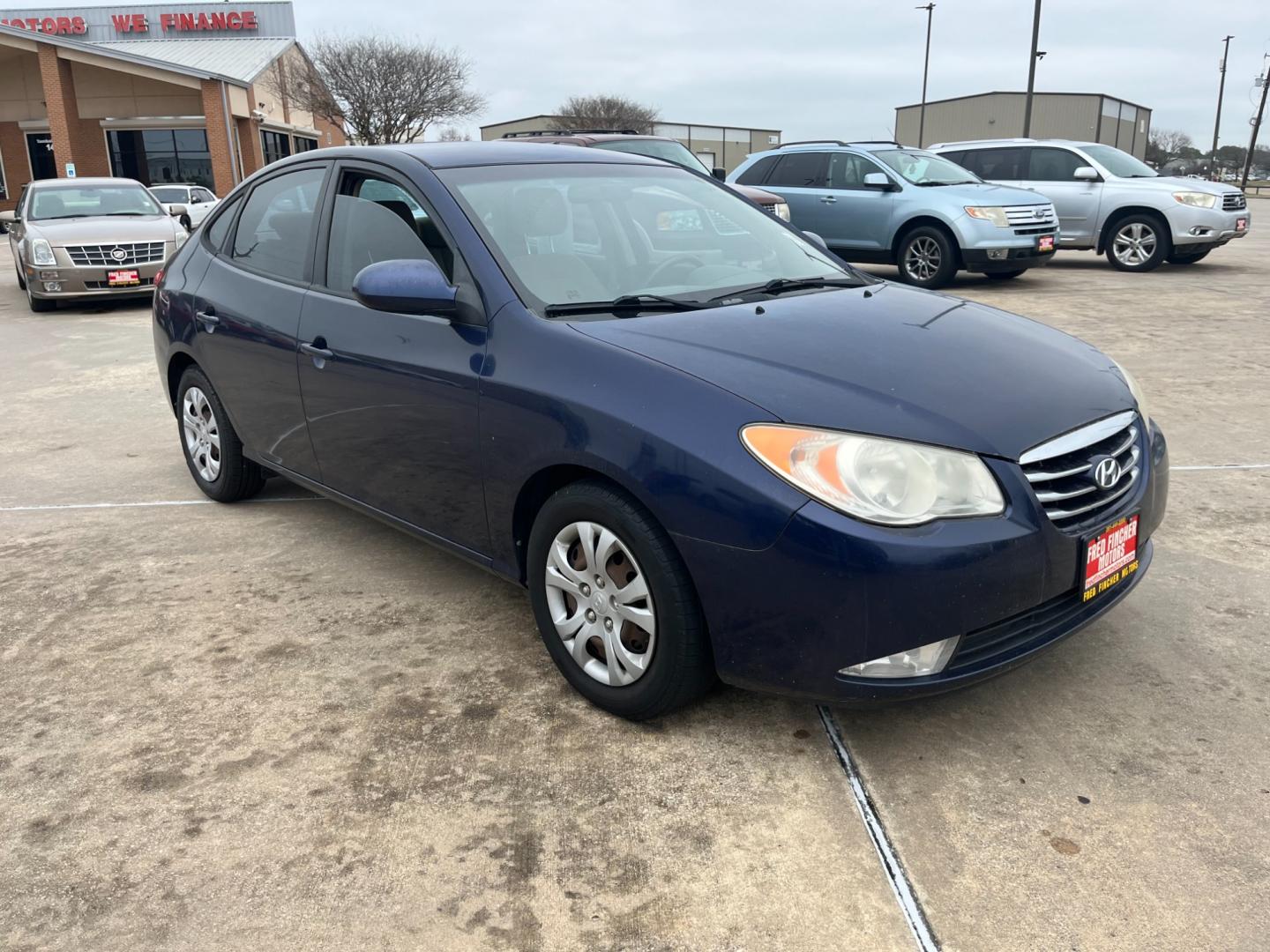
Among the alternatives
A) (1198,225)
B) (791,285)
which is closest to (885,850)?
(791,285)

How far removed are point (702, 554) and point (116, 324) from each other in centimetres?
1063

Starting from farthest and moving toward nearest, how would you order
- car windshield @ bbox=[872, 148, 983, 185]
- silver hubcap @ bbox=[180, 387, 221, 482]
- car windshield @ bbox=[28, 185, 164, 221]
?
car windshield @ bbox=[28, 185, 164, 221] < car windshield @ bbox=[872, 148, 983, 185] < silver hubcap @ bbox=[180, 387, 221, 482]

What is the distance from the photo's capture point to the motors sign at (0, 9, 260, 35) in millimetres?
45625

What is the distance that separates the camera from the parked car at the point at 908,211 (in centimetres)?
1159

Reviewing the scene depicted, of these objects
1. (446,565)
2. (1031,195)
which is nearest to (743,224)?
(446,565)

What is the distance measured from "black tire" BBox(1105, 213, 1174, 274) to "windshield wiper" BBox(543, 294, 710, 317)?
12153mm

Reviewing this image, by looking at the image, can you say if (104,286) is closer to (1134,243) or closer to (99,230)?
(99,230)

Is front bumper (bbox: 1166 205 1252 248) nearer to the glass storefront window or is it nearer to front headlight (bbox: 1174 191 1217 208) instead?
front headlight (bbox: 1174 191 1217 208)

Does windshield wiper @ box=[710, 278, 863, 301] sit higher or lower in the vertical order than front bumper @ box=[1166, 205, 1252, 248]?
higher

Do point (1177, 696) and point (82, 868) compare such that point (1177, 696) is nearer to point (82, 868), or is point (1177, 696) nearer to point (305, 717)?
point (305, 717)

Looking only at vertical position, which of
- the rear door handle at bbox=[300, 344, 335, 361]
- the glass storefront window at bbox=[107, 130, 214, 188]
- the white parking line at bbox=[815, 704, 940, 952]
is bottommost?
the white parking line at bbox=[815, 704, 940, 952]

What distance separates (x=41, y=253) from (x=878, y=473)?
12016 mm

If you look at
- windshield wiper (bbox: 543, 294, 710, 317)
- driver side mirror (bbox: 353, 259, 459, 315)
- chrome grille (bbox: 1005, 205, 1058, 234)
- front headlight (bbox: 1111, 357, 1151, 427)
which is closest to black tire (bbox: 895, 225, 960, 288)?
chrome grille (bbox: 1005, 205, 1058, 234)

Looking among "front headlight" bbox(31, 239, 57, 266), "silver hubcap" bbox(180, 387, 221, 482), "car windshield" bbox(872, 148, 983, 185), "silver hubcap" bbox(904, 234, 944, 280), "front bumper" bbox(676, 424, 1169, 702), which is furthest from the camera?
"car windshield" bbox(872, 148, 983, 185)
